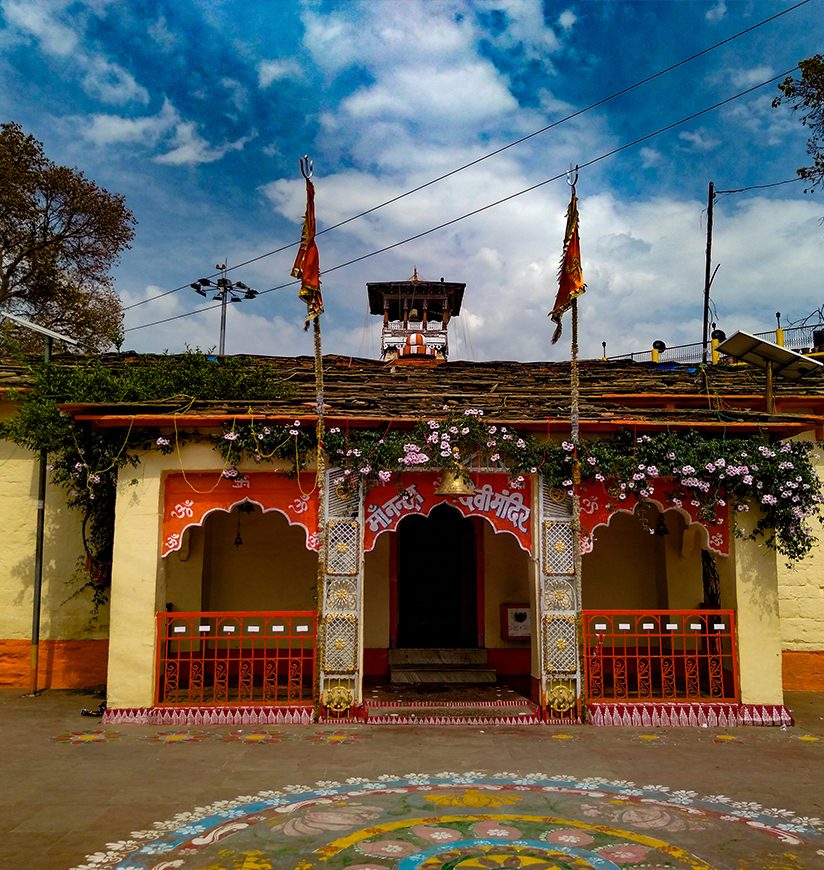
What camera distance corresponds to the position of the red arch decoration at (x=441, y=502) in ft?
27.9

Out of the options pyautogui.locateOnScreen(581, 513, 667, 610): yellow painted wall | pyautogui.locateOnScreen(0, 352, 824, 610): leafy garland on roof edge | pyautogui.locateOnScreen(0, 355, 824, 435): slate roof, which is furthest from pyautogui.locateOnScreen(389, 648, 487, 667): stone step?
pyautogui.locateOnScreen(0, 355, 824, 435): slate roof

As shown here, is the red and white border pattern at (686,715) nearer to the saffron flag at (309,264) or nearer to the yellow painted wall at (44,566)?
the saffron flag at (309,264)

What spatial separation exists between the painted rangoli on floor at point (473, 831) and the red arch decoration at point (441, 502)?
3.00 m

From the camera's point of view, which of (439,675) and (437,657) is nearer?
(439,675)

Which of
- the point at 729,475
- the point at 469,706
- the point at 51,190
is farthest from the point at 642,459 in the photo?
the point at 51,190

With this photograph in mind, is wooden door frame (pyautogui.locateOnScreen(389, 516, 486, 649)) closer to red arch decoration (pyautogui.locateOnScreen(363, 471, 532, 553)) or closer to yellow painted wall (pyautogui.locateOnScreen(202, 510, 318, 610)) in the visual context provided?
yellow painted wall (pyautogui.locateOnScreen(202, 510, 318, 610))

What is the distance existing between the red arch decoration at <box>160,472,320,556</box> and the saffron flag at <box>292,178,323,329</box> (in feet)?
6.16

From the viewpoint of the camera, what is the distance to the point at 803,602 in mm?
10336

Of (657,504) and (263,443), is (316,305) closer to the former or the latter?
(263,443)

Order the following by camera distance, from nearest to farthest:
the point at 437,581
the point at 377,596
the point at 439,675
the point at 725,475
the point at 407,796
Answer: the point at 407,796 → the point at 725,475 → the point at 439,675 → the point at 377,596 → the point at 437,581

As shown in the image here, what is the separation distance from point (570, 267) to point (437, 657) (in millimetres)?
5407

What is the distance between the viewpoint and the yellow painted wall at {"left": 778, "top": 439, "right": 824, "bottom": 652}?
33.7ft

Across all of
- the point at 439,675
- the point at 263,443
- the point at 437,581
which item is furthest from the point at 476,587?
the point at 263,443

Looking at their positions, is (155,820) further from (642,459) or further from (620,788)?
(642,459)
